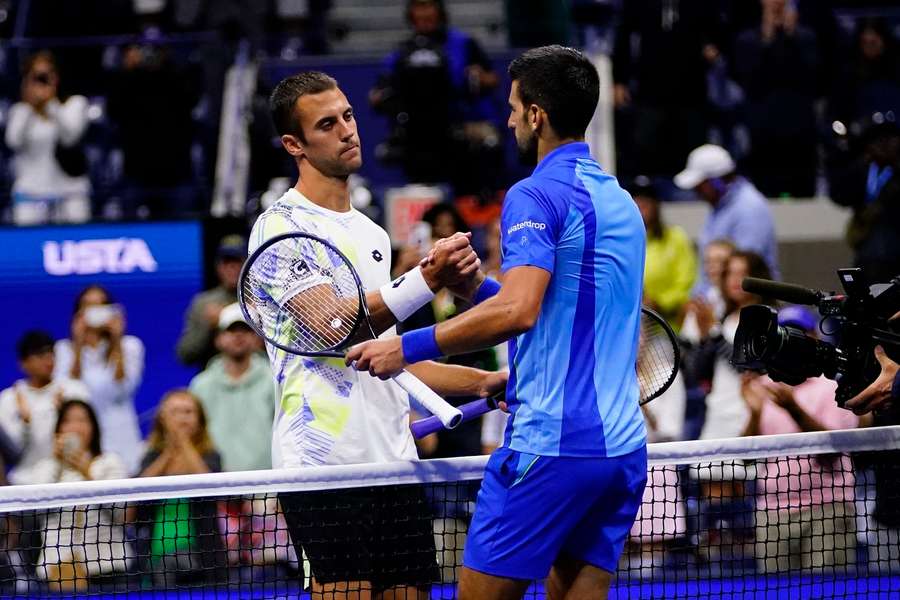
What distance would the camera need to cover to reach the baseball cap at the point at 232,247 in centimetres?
995

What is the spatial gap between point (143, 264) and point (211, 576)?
2.99m

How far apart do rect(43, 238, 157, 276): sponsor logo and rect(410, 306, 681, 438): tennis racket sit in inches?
216

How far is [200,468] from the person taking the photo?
8695 millimetres

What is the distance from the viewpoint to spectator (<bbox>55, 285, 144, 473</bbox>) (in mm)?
9781

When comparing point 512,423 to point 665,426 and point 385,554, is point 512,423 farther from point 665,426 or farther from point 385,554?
point 665,426

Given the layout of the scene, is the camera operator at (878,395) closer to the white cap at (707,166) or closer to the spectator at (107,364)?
the white cap at (707,166)

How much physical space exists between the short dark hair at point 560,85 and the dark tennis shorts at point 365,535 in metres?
1.38

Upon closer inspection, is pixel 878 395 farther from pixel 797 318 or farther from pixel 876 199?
pixel 876 199

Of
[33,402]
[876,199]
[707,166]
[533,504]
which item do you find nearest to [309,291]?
[533,504]

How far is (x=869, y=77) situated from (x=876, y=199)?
2.50 m

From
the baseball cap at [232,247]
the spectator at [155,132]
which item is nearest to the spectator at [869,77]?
the baseball cap at [232,247]

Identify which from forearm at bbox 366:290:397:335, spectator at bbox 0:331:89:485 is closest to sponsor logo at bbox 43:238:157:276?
spectator at bbox 0:331:89:485

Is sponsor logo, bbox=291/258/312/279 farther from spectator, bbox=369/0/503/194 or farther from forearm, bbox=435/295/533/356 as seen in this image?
spectator, bbox=369/0/503/194

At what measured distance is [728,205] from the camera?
10180 mm
